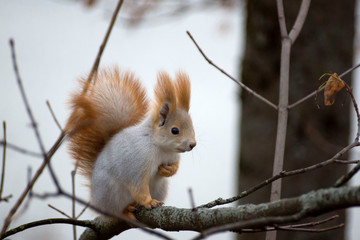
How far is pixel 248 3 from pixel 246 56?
33cm

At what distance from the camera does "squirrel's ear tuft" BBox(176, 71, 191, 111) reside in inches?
60.9

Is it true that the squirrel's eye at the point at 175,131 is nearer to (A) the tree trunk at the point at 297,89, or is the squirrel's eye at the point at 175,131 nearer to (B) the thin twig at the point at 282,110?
(B) the thin twig at the point at 282,110

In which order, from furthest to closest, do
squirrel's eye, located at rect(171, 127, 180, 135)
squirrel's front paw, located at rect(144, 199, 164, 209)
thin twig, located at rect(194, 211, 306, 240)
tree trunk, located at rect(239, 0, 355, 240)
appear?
tree trunk, located at rect(239, 0, 355, 240) < squirrel's eye, located at rect(171, 127, 180, 135) < squirrel's front paw, located at rect(144, 199, 164, 209) < thin twig, located at rect(194, 211, 306, 240)

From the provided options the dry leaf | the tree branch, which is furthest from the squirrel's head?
the dry leaf

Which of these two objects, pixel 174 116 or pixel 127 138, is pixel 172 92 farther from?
pixel 127 138

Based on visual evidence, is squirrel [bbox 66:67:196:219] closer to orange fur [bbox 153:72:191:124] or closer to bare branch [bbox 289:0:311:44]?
orange fur [bbox 153:72:191:124]

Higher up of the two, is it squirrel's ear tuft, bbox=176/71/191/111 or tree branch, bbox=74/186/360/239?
squirrel's ear tuft, bbox=176/71/191/111

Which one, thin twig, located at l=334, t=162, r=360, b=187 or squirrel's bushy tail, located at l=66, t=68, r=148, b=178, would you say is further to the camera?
squirrel's bushy tail, located at l=66, t=68, r=148, b=178

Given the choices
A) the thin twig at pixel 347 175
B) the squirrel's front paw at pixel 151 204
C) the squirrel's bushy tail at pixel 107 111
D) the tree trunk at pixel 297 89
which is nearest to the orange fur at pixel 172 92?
the squirrel's bushy tail at pixel 107 111

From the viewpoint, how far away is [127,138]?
1634mm

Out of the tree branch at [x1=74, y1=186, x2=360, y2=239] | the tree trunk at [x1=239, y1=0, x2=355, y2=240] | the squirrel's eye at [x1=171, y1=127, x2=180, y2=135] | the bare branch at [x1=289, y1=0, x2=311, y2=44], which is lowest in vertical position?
the tree branch at [x1=74, y1=186, x2=360, y2=239]

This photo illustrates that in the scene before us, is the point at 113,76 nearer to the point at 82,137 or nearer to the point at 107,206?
the point at 82,137

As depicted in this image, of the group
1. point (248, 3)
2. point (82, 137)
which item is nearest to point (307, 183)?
point (248, 3)

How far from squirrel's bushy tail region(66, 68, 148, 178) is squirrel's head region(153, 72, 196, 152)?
155mm
